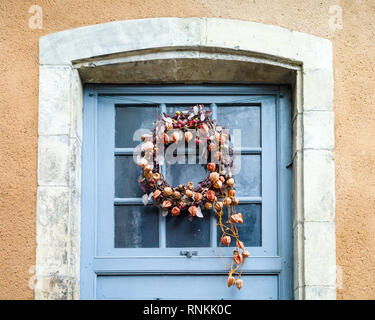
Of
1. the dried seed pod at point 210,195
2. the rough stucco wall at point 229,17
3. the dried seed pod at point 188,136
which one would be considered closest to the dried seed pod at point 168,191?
the dried seed pod at point 210,195

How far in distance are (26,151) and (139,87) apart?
32.9 inches

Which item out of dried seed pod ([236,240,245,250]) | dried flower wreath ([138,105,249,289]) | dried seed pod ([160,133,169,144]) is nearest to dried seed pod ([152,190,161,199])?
dried flower wreath ([138,105,249,289])

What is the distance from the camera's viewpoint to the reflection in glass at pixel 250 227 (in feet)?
13.8

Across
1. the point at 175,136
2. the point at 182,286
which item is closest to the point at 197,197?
the point at 175,136

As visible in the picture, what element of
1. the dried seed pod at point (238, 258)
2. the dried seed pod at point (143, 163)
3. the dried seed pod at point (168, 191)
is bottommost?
the dried seed pod at point (238, 258)

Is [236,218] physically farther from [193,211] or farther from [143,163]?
[143,163]

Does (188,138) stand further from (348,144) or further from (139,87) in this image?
(348,144)

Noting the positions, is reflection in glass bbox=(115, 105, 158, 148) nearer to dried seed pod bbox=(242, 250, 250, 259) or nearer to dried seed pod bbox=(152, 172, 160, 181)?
dried seed pod bbox=(152, 172, 160, 181)

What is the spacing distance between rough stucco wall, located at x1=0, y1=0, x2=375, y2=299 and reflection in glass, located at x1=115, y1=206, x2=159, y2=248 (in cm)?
54

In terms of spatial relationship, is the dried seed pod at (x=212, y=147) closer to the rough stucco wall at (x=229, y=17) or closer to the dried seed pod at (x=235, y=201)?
the dried seed pod at (x=235, y=201)

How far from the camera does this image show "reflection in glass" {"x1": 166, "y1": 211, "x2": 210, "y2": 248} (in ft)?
13.7

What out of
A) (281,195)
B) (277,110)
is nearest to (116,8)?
(277,110)

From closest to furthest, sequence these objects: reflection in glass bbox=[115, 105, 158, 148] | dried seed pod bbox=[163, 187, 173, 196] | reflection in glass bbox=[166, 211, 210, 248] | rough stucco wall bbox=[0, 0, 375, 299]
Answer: rough stucco wall bbox=[0, 0, 375, 299] < dried seed pod bbox=[163, 187, 173, 196] < reflection in glass bbox=[166, 211, 210, 248] < reflection in glass bbox=[115, 105, 158, 148]

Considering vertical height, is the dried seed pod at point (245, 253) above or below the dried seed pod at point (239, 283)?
above
